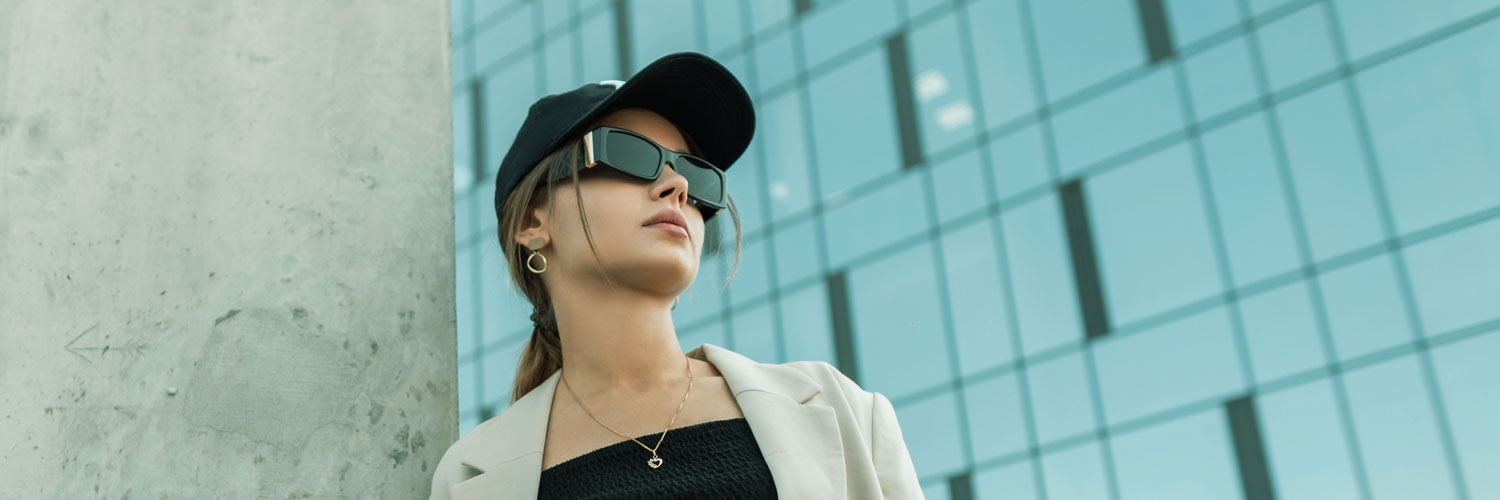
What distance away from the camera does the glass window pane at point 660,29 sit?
80.2 feet

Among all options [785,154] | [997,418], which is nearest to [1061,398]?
[997,418]

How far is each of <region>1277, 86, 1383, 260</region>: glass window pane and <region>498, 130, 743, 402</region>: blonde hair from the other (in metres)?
15.0

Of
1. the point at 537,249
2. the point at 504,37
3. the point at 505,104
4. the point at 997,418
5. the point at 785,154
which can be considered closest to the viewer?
the point at 537,249

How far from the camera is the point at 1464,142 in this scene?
53.2ft

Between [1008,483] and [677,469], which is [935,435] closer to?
[1008,483]

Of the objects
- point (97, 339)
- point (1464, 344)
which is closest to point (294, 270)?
point (97, 339)

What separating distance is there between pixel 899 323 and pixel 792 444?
58.3ft

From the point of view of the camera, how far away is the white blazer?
296cm

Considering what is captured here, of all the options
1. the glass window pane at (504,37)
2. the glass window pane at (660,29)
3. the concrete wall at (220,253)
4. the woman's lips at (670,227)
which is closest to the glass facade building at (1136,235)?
the glass window pane at (660,29)

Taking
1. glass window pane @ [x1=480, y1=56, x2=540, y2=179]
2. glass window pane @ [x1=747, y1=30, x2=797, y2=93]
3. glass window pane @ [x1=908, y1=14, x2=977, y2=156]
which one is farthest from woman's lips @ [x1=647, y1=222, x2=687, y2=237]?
glass window pane @ [x1=480, y1=56, x2=540, y2=179]

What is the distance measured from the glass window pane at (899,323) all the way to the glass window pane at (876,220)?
0.30m

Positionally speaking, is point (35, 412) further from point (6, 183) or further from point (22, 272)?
point (6, 183)

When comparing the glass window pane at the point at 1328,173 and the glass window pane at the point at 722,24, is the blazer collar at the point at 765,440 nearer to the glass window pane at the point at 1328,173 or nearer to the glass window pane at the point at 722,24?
the glass window pane at the point at 1328,173

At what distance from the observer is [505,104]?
27562 mm
